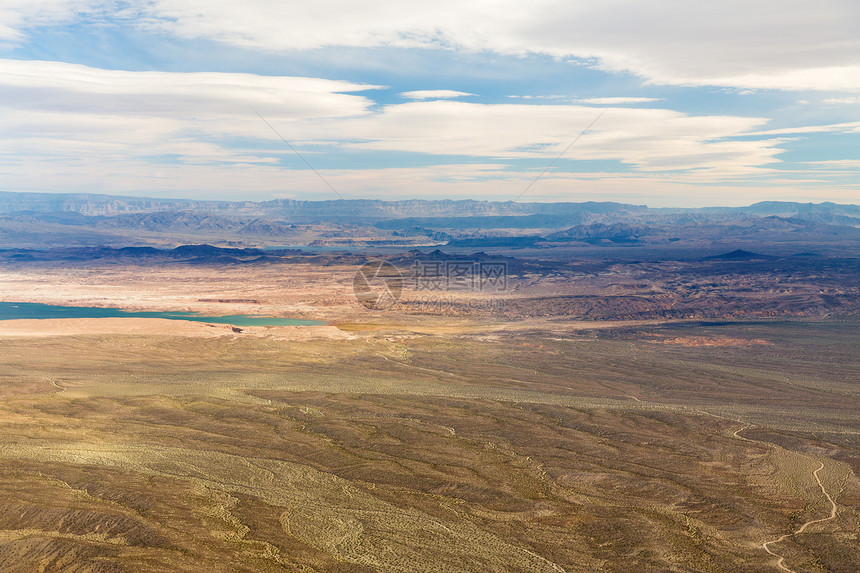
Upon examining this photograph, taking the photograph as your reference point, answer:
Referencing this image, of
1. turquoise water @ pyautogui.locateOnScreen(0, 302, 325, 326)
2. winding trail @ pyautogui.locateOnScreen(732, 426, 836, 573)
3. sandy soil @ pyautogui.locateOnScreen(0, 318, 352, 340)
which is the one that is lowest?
turquoise water @ pyautogui.locateOnScreen(0, 302, 325, 326)

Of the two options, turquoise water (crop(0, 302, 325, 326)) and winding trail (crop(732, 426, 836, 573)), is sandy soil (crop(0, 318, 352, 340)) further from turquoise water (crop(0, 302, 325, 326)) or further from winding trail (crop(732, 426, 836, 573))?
winding trail (crop(732, 426, 836, 573))

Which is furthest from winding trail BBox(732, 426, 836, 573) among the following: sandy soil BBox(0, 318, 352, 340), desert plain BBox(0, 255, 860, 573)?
sandy soil BBox(0, 318, 352, 340)

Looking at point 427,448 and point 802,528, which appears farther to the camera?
point 427,448

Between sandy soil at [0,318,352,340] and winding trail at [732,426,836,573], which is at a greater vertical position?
sandy soil at [0,318,352,340]

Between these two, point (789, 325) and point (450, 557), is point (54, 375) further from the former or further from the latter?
point (789, 325)

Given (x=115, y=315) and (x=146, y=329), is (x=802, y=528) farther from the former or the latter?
(x=115, y=315)

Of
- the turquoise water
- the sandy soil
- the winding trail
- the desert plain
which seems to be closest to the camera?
the winding trail

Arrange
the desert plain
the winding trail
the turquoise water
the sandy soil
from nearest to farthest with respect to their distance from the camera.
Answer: the winding trail → the desert plain → the sandy soil → the turquoise water

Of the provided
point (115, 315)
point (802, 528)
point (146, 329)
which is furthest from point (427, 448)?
point (115, 315)

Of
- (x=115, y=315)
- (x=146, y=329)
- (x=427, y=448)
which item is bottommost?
(x=115, y=315)
